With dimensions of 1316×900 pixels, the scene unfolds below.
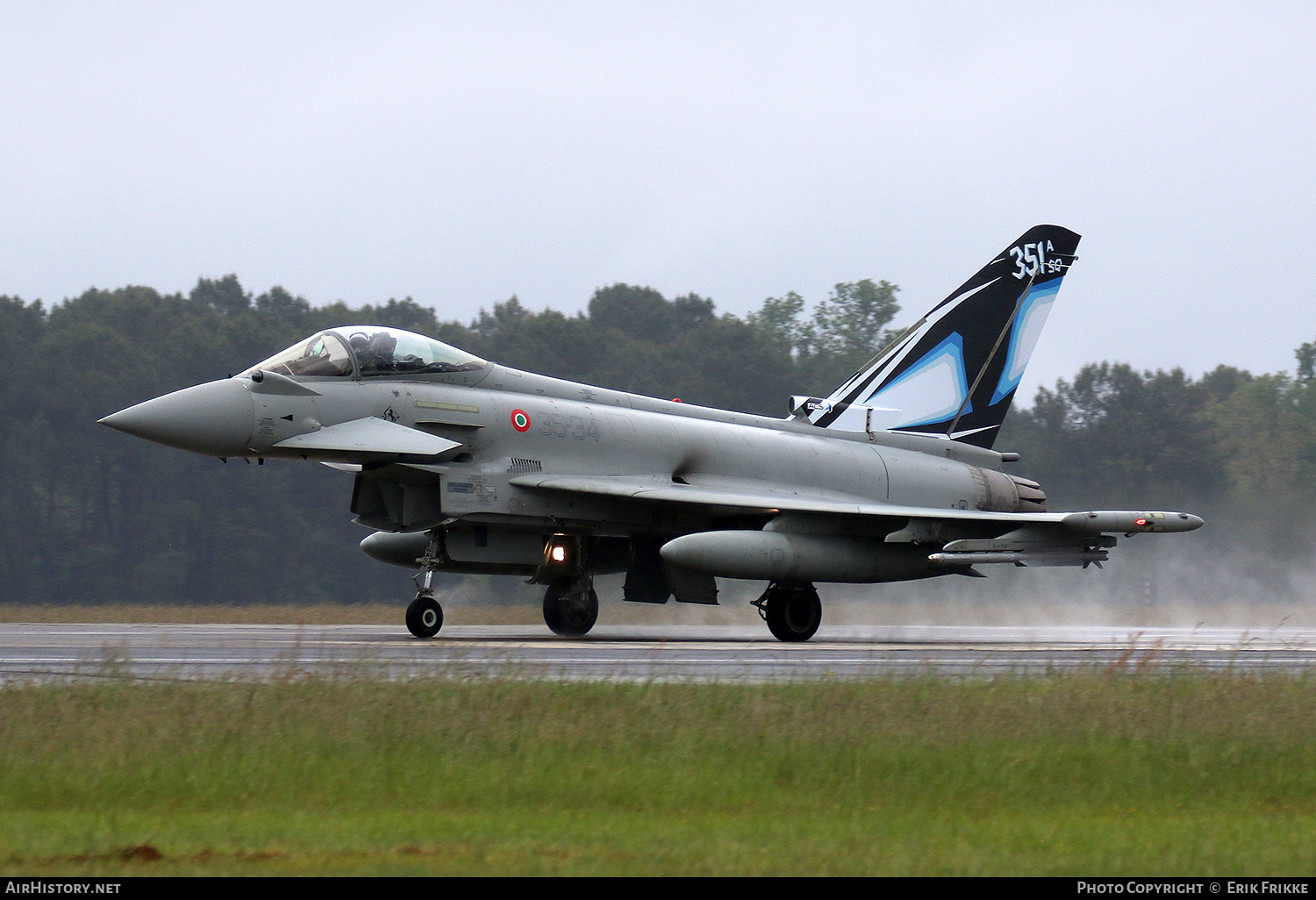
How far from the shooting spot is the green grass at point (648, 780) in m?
5.26

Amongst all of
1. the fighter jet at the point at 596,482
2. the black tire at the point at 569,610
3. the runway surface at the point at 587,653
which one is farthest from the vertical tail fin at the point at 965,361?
the black tire at the point at 569,610

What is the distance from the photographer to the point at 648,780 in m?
6.60

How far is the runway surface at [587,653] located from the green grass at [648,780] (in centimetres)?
135

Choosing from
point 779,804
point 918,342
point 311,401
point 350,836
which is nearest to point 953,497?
point 918,342

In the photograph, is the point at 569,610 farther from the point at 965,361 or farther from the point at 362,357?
the point at 965,361

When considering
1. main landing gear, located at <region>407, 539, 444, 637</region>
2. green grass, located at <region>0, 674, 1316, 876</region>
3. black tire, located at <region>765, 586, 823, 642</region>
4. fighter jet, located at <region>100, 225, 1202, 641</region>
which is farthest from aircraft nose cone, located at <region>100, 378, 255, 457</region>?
black tire, located at <region>765, 586, 823, 642</region>

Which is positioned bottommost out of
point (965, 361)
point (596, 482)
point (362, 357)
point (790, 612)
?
point (790, 612)

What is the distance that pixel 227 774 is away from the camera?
652cm

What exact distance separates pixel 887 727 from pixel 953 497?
1146 centimetres

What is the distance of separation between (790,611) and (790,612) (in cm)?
2

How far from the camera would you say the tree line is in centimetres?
4391

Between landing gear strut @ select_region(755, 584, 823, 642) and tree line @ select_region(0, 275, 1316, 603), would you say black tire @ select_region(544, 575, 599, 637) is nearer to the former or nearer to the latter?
landing gear strut @ select_region(755, 584, 823, 642)

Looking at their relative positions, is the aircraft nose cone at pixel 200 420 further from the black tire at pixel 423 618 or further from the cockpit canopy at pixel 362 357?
the black tire at pixel 423 618

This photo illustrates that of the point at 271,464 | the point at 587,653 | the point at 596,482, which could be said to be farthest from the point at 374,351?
the point at 271,464
